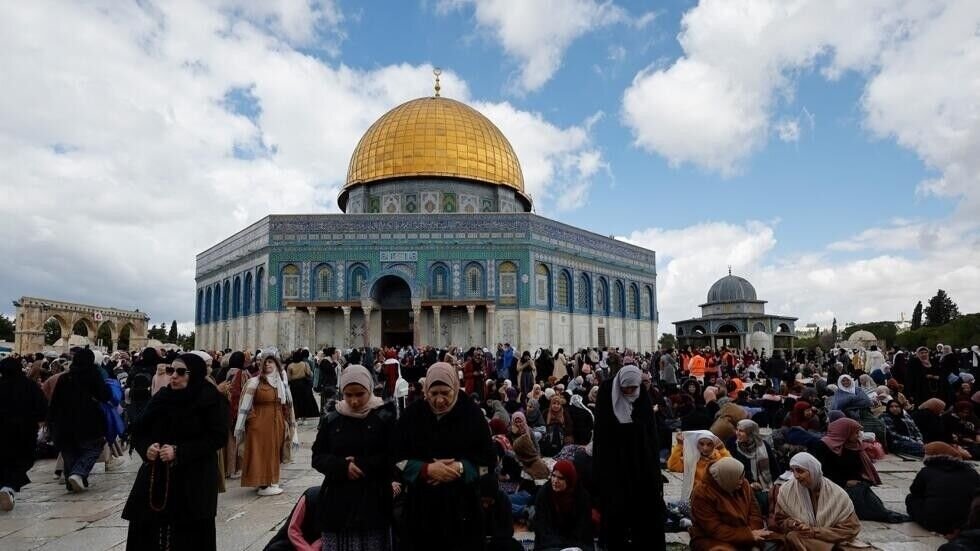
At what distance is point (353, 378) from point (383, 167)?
27794 millimetres

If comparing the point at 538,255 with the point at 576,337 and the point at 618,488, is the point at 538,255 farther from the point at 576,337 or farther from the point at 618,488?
the point at 618,488

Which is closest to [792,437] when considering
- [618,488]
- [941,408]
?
[941,408]

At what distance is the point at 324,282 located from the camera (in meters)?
26.7

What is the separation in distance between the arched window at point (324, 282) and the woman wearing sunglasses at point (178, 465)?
77.0ft

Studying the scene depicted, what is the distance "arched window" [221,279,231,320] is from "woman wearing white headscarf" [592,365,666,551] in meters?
29.4

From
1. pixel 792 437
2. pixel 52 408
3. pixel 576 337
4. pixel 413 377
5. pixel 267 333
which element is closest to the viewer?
pixel 52 408

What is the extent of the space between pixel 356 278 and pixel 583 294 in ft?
33.9

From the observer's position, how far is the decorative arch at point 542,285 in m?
27.3

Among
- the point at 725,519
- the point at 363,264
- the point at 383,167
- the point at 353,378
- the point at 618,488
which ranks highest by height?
the point at 383,167

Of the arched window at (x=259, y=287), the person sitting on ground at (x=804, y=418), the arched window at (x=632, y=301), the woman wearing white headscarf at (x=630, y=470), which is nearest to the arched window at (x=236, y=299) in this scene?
the arched window at (x=259, y=287)

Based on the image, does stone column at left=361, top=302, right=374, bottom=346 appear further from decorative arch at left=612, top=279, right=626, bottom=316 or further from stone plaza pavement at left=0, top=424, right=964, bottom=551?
stone plaza pavement at left=0, top=424, right=964, bottom=551

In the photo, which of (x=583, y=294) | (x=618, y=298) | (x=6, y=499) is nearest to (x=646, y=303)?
(x=618, y=298)

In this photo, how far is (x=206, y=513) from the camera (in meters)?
3.52

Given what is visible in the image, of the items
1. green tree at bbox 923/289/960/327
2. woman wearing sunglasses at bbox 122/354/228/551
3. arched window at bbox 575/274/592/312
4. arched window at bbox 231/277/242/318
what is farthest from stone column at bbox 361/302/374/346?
green tree at bbox 923/289/960/327
